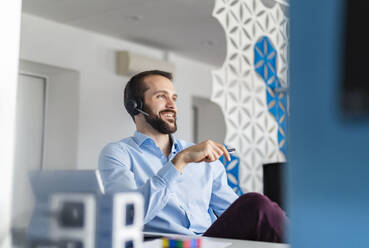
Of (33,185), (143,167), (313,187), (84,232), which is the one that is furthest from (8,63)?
(143,167)

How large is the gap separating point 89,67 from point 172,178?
334 centimetres

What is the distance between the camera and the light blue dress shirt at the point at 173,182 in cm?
176

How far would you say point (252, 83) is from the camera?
3.69m

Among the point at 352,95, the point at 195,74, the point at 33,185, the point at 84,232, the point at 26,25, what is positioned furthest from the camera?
the point at 195,74

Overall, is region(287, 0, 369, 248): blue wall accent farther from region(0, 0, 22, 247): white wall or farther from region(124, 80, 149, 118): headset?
region(124, 80, 149, 118): headset

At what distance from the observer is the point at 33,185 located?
93cm

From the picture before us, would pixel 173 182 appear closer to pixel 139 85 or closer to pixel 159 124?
pixel 159 124

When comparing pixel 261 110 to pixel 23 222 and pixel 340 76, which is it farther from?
pixel 340 76

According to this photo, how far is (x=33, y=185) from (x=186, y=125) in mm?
4669

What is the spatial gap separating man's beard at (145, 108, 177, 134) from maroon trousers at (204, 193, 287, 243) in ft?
2.15

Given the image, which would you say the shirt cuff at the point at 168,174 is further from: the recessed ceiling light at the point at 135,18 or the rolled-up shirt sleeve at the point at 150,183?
the recessed ceiling light at the point at 135,18

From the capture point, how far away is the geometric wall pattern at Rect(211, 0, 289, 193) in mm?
3379

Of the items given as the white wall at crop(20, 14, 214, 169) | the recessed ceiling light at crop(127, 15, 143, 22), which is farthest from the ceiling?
the white wall at crop(20, 14, 214, 169)

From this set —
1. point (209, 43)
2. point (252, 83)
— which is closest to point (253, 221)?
point (252, 83)
